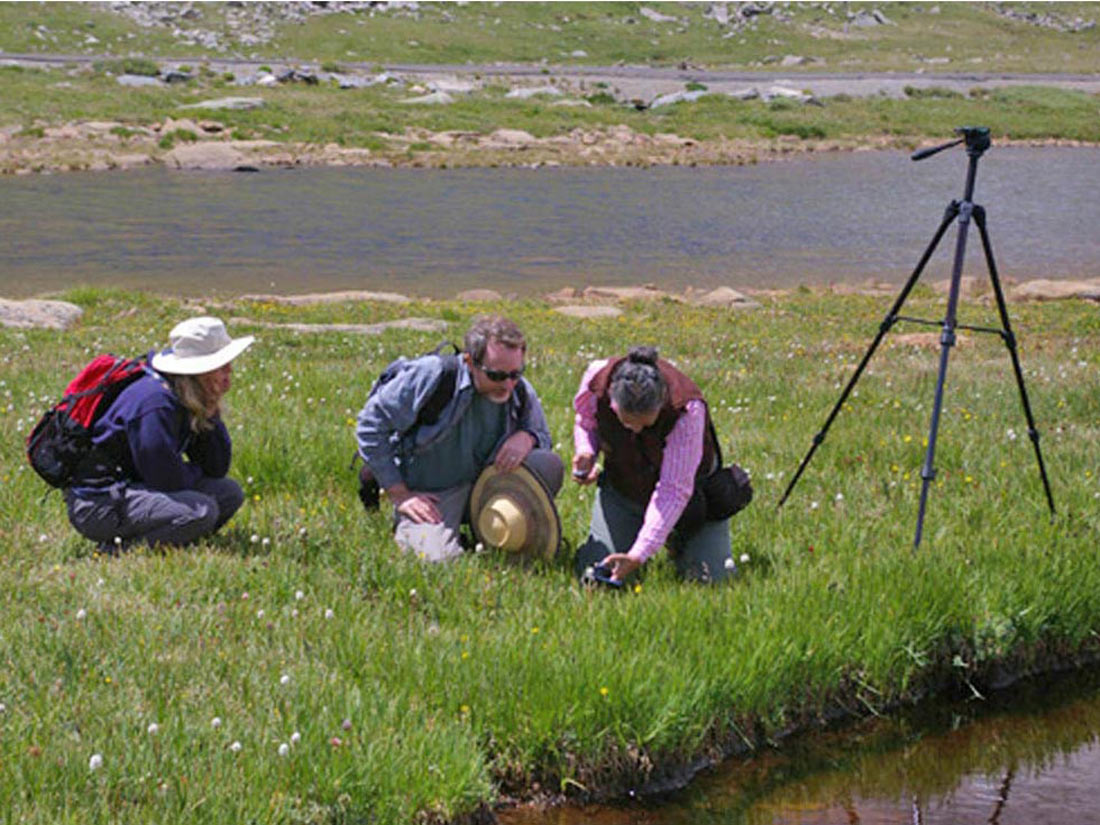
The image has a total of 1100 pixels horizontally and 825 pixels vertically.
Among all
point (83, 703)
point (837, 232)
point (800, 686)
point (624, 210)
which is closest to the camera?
point (83, 703)

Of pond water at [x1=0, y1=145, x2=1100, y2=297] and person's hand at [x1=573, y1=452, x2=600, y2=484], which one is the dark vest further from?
pond water at [x1=0, y1=145, x2=1100, y2=297]

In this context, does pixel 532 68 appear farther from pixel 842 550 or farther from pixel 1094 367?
pixel 842 550

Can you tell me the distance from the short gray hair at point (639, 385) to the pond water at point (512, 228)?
72.0 feet

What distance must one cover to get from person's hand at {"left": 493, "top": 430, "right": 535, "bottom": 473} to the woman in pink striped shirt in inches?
17.7

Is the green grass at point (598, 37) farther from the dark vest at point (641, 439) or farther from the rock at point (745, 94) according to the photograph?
the dark vest at point (641, 439)

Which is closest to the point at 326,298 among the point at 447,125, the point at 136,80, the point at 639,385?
the point at 639,385

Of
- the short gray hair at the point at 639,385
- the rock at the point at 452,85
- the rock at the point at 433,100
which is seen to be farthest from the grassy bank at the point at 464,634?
the rock at the point at 452,85

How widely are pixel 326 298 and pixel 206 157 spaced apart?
1286 inches

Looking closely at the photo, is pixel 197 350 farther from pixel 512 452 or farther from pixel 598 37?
pixel 598 37

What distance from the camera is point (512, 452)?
9.12m

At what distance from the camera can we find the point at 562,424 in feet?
41.7

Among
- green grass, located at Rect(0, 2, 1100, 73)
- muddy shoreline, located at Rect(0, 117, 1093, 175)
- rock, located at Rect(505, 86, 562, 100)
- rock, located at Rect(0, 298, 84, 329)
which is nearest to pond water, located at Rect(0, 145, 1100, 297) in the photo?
muddy shoreline, located at Rect(0, 117, 1093, 175)

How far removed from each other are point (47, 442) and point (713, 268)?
2756cm

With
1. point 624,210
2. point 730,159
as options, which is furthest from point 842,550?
point 730,159
